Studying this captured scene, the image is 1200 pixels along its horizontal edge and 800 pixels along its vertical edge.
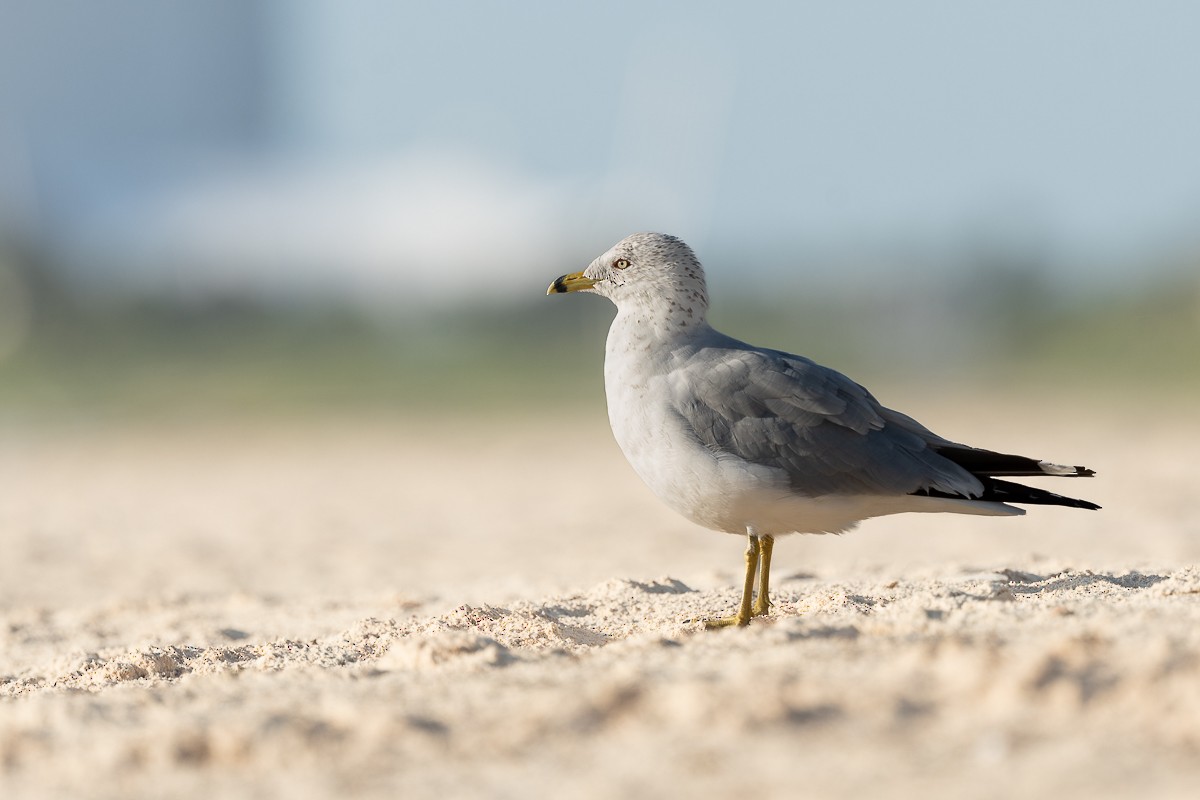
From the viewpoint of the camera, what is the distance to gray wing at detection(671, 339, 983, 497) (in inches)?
176

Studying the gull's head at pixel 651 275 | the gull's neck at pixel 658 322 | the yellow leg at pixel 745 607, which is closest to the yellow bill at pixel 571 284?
the gull's head at pixel 651 275

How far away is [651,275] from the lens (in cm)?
495

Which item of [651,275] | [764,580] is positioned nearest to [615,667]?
[764,580]

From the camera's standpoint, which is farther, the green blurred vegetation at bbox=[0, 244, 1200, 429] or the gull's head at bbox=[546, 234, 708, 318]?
the green blurred vegetation at bbox=[0, 244, 1200, 429]

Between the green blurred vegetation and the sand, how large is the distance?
17041 mm

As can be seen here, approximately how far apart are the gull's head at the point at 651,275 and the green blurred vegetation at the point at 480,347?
19789mm

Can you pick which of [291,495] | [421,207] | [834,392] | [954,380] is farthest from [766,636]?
[421,207]

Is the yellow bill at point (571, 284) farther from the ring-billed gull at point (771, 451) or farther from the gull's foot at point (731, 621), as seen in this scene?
the gull's foot at point (731, 621)

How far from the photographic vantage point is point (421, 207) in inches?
2486

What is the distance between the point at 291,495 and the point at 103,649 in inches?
343

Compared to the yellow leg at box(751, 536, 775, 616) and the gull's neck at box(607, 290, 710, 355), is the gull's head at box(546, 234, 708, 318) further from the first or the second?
the yellow leg at box(751, 536, 775, 616)

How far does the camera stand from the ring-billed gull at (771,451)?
446 cm

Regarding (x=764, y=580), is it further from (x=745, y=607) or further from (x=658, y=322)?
(x=658, y=322)

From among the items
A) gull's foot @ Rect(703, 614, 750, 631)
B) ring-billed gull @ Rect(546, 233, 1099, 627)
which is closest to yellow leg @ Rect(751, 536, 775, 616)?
ring-billed gull @ Rect(546, 233, 1099, 627)
